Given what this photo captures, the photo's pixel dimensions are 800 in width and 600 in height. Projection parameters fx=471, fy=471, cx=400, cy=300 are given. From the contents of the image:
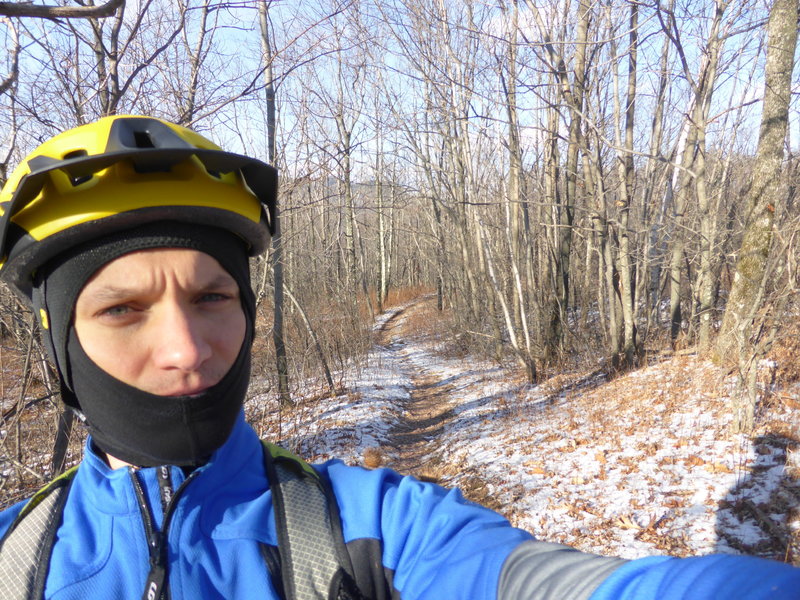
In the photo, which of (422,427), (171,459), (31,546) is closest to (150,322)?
(171,459)

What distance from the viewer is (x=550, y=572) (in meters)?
1.01

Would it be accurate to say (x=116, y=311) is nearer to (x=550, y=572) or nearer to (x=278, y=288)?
(x=550, y=572)

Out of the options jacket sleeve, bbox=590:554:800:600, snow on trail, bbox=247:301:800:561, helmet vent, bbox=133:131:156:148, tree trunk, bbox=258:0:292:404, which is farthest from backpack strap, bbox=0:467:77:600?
tree trunk, bbox=258:0:292:404

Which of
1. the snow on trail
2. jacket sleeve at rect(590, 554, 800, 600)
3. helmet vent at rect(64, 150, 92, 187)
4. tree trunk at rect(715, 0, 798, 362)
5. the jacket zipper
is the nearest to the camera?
jacket sleeve at rect(590, 554, 800, 600)

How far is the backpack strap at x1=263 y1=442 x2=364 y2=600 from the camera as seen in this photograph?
1062 mm

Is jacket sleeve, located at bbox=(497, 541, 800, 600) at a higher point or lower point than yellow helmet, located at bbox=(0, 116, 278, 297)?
lower

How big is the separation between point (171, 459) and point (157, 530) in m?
0.17

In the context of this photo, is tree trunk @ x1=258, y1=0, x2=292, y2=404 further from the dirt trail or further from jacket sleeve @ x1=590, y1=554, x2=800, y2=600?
jacket sleeve @ x1=590, y1=554, x2=800, y2=600

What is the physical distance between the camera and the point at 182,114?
14.4ft

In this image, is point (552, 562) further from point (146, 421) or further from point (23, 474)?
point (23, 474)

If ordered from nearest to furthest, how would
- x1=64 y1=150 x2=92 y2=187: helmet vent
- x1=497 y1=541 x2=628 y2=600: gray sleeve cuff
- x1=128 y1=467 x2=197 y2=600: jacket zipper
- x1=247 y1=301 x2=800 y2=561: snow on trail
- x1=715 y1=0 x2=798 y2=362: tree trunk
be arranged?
x1=497 y1=541 x2=628 y2=600: gray sleeve cuff
x1=128 y1=467 x2=197 y2=600: jacket zipper
x1=64 y1=150 x2=92 y2=187: helmet vent
x1=247 y1=301 x2=800 y2=561: snow on trail
x1=715 y1=0 x2=798 y2=362: tree trunk

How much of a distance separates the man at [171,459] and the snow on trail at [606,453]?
3586 millimetres

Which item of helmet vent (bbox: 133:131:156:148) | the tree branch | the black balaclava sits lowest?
the black balaclava

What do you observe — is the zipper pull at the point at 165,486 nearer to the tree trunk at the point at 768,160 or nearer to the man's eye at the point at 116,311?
the man's eye at the point at 116,311
